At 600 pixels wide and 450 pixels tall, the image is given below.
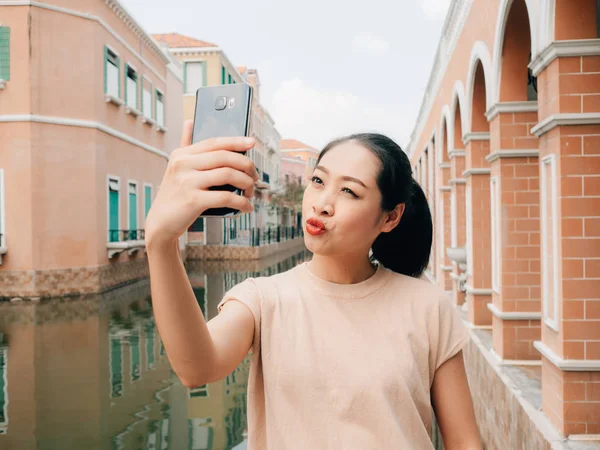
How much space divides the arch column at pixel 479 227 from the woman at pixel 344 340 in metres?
5.66

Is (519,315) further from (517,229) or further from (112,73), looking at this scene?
(112,73)

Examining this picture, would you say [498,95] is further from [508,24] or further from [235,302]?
[235,302]

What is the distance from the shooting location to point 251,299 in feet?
4.55

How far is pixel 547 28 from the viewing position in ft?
11.8

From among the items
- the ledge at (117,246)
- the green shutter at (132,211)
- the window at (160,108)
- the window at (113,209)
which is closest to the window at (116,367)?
the ledge at (117,246)

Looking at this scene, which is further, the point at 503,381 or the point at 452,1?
the point at 452,1

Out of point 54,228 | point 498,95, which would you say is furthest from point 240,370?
point 54,228

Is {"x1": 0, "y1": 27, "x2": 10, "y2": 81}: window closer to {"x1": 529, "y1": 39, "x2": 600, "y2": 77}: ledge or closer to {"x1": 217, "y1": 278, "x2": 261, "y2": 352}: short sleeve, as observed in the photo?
{"x1": 529, "y1": 39, "x2": 600, "y2": 77}: ledge

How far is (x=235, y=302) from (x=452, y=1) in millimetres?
8398

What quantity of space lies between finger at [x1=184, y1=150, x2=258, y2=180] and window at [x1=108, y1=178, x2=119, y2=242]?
15133 mm

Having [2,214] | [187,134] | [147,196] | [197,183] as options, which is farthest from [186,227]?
[147,196]

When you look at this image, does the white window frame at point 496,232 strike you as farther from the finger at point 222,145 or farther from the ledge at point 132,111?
the ledge at point 132,111

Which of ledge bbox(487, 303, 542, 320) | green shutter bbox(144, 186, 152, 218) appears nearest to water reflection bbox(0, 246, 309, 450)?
ledge bbox(487, 303, 542, 320)

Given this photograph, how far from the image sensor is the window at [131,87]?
16.7 meters
